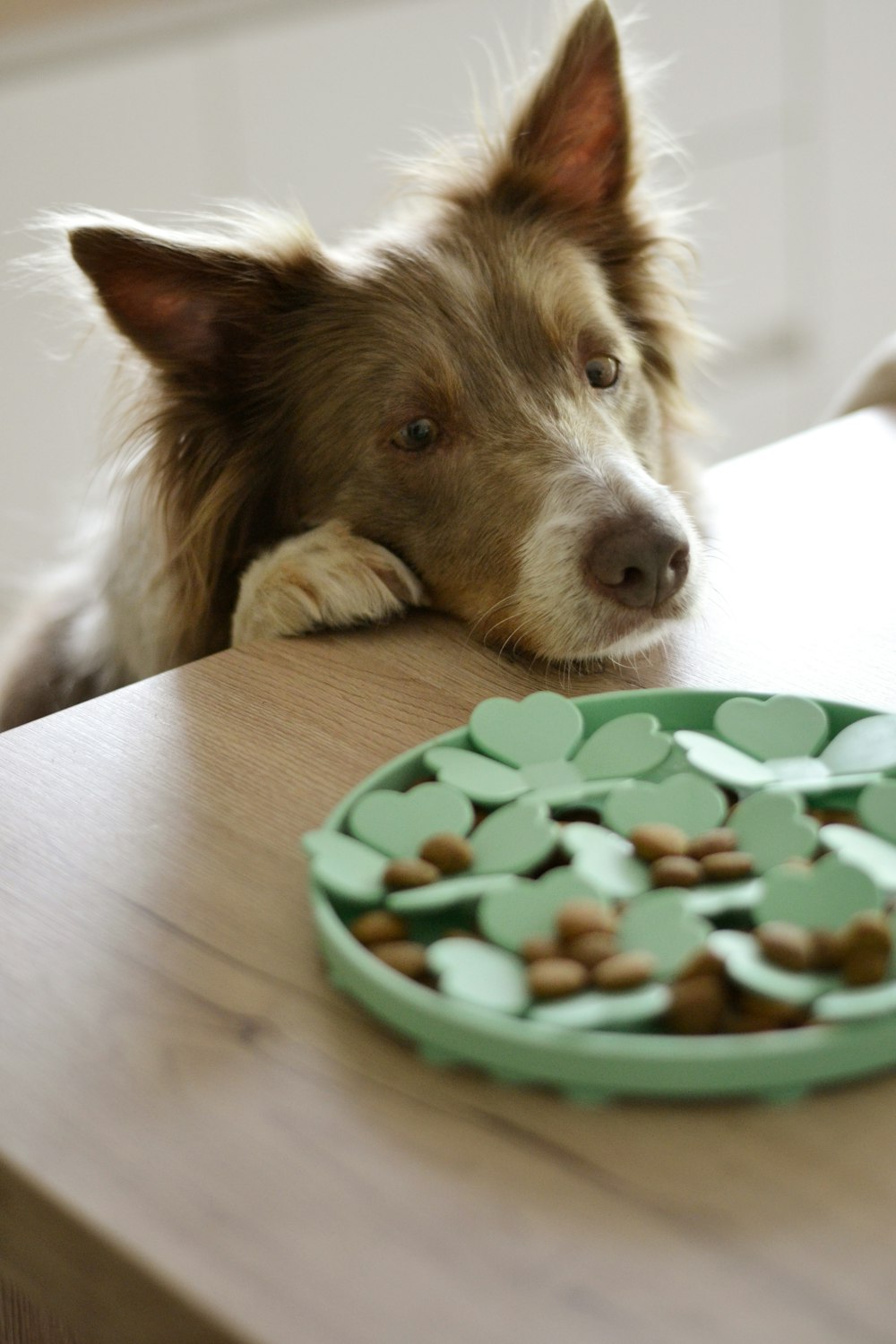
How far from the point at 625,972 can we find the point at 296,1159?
0.72 ft

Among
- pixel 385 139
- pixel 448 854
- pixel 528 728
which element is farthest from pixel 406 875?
pixel 385 139

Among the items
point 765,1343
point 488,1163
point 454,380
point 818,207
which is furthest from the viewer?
point 818,207

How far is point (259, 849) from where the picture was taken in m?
1.09

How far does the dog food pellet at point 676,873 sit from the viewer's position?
3.04 ft

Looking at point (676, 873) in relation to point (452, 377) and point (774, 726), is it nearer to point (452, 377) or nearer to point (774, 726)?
point (774, 726)

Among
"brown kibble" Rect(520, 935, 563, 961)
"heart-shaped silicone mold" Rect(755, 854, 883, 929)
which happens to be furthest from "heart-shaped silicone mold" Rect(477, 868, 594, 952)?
"heart-shaped silicone mold" Rect(755, 854, 883, 929)

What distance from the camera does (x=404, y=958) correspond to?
872mm

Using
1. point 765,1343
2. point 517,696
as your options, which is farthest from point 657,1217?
point 517,696

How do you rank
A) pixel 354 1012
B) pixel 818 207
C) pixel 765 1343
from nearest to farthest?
1. pixel 765 1343
2. pixel 354 1012
3. pixel 818 207

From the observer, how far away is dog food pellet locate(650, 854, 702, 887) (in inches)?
36.5

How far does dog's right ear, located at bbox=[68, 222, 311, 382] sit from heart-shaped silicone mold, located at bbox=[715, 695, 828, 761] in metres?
0.98

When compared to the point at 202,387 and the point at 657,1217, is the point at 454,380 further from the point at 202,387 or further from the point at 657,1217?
the point at 657,1217

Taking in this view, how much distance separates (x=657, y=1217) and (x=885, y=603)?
0.92 meters

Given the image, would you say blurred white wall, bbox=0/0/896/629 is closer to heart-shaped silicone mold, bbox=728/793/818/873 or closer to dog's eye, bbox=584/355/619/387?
dog's eye, bbox=584/355/619/387
